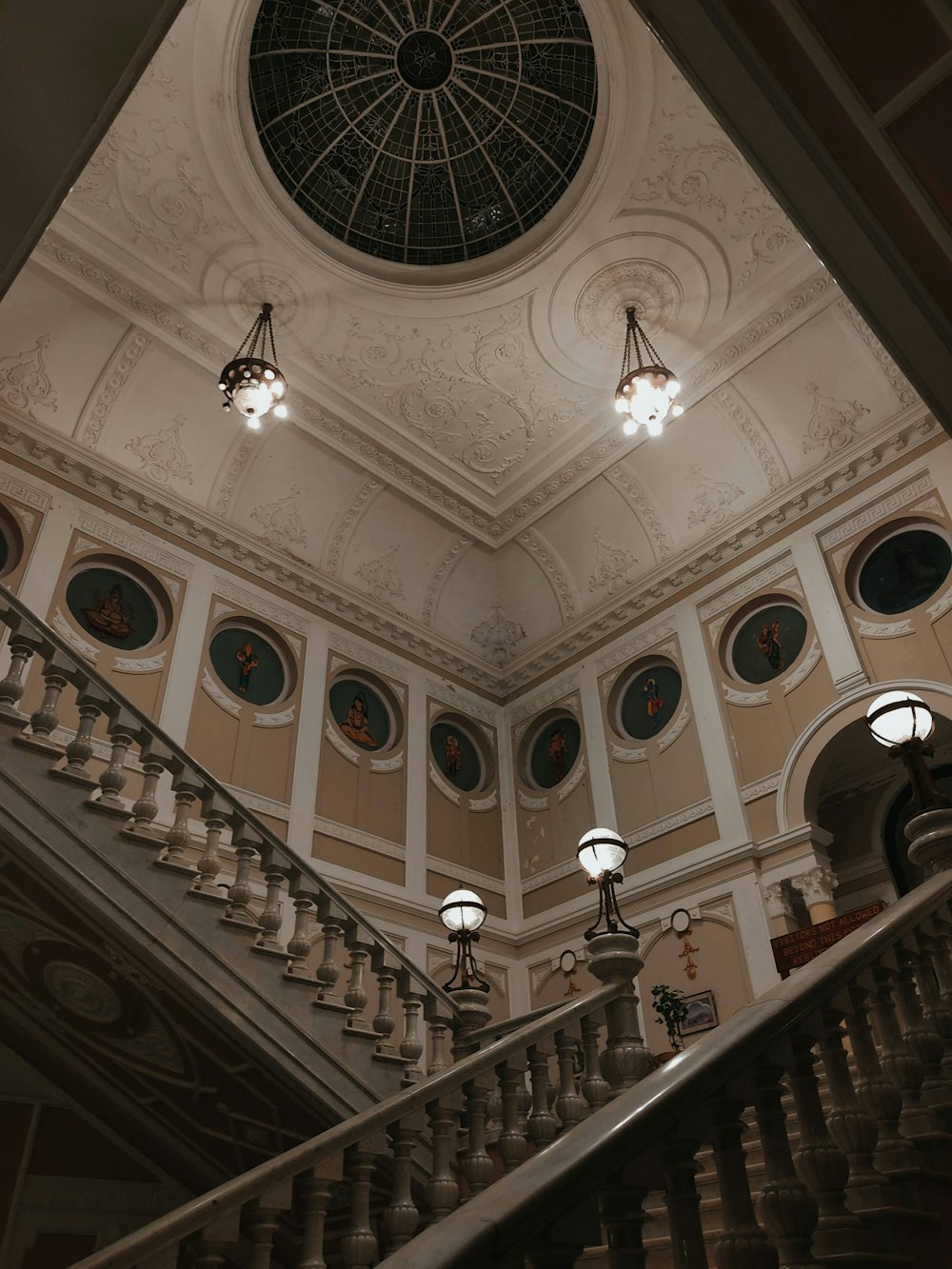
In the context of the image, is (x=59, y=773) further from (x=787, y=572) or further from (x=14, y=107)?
(x=787, y=572)

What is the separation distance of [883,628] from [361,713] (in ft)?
22.1

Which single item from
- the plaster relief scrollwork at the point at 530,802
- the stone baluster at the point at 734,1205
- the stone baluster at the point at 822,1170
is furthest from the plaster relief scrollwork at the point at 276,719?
the stone baluster at the point at 734,1205

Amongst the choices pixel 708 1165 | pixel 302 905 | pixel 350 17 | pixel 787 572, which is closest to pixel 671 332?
pixel 787 572

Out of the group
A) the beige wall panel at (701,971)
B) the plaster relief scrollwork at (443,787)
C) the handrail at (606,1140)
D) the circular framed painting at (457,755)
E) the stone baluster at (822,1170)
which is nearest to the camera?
the handrail at (606,1140)

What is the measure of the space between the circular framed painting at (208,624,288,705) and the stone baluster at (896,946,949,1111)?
937 centimetres

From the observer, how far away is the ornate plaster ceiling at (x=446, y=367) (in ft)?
35.8

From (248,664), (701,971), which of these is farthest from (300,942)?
(248,664)

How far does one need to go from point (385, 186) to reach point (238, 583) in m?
5.35

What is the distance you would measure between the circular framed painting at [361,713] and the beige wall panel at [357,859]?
1506 millimetres

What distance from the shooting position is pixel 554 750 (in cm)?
1422

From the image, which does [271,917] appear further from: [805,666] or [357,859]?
[805,666]

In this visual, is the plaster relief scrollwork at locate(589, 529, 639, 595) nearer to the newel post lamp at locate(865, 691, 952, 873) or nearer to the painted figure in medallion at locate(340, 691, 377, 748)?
the painted figure in medallion at locate(340, 691, 377, 748)

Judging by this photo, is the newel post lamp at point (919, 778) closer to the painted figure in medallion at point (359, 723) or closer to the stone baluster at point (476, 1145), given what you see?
the stone baluster at point (476, 1145)

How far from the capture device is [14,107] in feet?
10.8
